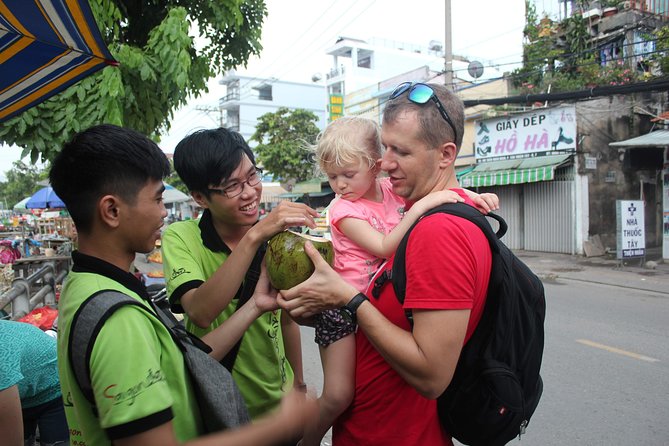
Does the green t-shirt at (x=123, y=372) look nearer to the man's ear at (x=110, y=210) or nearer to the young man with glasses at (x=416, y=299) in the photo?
the man's ear at (x=110, y=210)

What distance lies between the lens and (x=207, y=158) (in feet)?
6.10

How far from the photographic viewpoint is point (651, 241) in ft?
48.9

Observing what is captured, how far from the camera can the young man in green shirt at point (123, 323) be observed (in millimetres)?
1035

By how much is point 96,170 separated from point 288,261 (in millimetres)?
628

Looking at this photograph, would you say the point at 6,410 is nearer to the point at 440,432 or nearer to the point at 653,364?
the point at 440,432

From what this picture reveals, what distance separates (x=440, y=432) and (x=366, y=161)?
3.81 ft

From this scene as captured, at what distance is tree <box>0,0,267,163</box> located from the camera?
3.53 meters

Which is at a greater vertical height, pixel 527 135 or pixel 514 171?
pixel 527 135

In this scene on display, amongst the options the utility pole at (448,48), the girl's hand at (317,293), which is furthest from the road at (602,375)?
the utility pole at (448,48)

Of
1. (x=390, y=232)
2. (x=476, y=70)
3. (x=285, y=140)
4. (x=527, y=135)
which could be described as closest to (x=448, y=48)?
(x=527, y=135)

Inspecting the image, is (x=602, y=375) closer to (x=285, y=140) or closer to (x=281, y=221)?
(x=281, y=221)

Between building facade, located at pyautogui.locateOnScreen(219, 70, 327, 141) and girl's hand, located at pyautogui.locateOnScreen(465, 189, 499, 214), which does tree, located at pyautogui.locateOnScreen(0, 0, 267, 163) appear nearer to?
girl's hand, located at pyautogui.locateOnScreen(465, 189, 499, 214)

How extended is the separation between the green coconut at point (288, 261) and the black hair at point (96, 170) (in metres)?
0.48

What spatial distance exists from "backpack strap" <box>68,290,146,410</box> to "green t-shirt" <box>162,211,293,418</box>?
2.16ft
